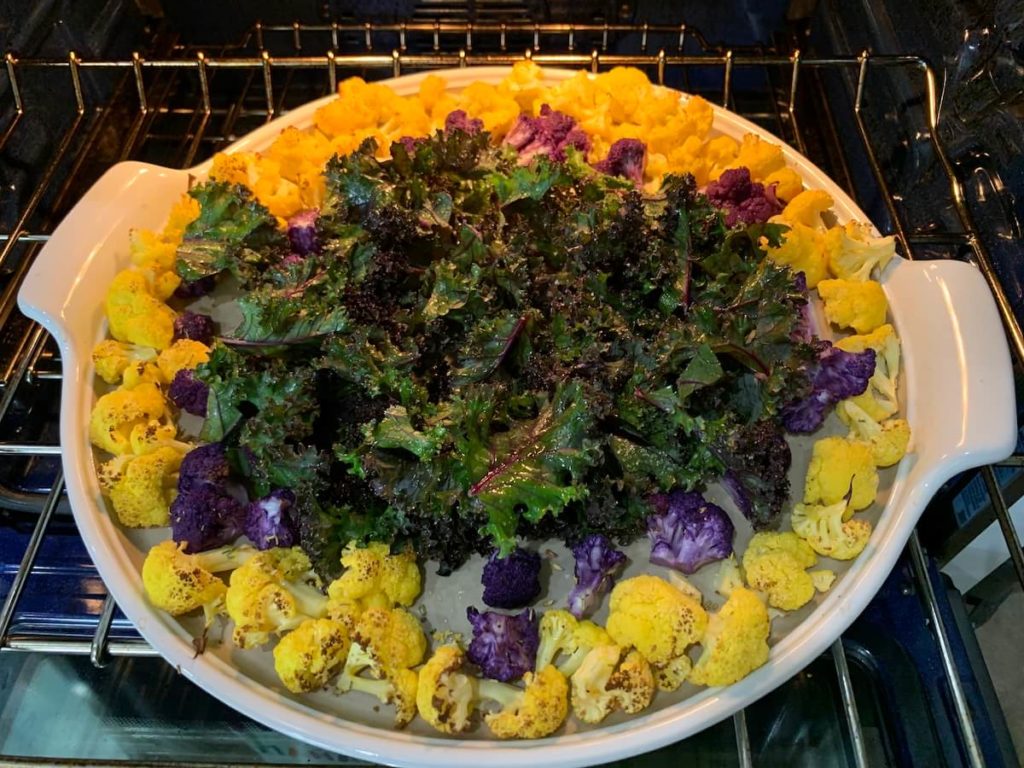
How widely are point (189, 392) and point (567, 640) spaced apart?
689 mm

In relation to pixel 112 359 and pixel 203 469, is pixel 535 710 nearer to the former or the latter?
pixel 203 469

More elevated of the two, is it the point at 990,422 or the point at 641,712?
the point at 990,422

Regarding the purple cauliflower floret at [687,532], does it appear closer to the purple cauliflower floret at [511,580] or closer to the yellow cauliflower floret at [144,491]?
the purple cauliflower floret at [511,580]

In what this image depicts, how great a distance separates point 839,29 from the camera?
7.11 feet

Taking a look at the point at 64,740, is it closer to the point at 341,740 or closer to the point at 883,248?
the point at 341,740

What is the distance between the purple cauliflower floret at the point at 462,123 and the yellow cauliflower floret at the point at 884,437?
33.0 inches

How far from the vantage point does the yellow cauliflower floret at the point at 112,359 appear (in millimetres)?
1387

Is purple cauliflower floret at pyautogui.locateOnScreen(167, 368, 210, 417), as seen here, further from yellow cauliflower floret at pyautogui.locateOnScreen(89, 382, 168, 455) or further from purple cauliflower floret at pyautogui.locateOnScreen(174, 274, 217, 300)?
purple cauliflower floret at pyautogui.locateOnScreen(174, 274, 217, 300)

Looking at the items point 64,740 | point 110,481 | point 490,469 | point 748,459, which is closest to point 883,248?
point 748,459

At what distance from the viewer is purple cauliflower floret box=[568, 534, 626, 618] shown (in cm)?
120

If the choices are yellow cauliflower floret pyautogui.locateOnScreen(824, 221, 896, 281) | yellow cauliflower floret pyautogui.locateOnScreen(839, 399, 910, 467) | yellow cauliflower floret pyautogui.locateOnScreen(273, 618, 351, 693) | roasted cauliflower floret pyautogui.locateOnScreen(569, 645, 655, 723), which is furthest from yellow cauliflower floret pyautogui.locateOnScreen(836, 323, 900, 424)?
yellow cauliflower floret pyautogui.locateOnScreen(273, 618, 351, 693)

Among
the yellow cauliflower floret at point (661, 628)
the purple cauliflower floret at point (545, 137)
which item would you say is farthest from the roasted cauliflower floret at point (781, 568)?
the purple cauliflower floret at point (545, 137)

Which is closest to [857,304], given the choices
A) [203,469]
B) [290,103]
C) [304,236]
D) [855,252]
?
[855,252]

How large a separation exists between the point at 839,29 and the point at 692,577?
1595 millimetres
